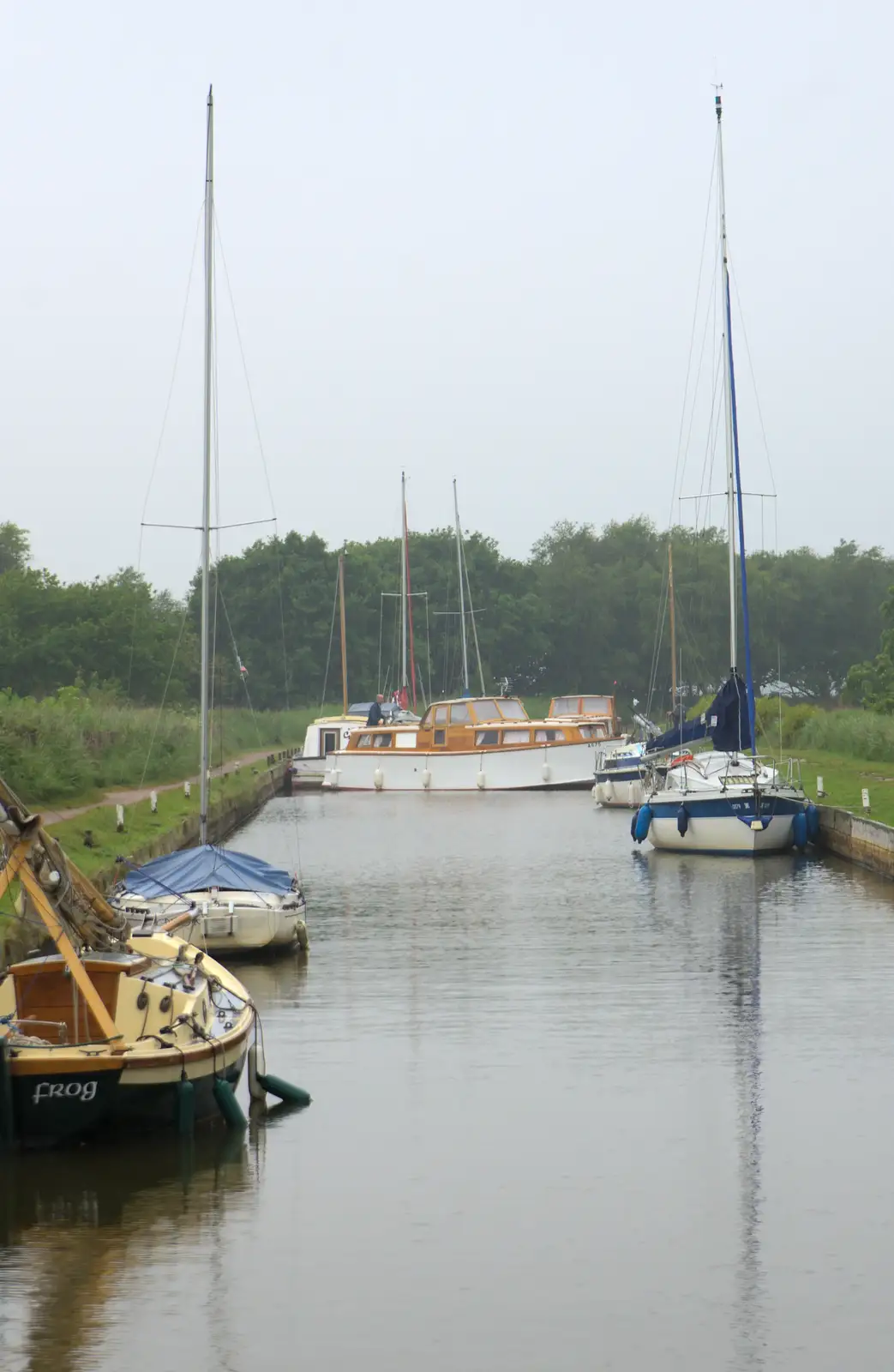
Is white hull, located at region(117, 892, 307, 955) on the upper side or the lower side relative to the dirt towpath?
lower

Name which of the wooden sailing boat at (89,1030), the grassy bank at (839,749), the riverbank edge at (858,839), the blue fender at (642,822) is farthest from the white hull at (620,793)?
the wooden sailing boat at (89,1030)

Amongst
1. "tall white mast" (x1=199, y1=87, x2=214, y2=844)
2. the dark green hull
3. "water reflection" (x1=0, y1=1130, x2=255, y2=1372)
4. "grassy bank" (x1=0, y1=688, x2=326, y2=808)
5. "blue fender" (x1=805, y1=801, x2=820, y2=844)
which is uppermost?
"tall white mast" (x1=199, y1=87, x2=214, y2=844)

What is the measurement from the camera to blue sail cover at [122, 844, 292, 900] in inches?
1026

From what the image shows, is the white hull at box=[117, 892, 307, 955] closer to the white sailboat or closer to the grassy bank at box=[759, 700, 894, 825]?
the white sailboat

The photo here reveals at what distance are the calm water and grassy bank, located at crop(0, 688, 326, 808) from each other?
11001 millimetres

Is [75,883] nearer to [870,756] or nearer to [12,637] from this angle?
[870,756]

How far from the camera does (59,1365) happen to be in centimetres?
1127

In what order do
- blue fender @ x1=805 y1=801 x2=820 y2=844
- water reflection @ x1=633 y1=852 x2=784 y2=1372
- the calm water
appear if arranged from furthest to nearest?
blue fender @ x1=805 y1=801 x2=820 y2=844, water reflection @ x1=633 y1=852 x2=784 y2=1372, the calm water

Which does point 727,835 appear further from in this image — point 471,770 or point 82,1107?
point 82,1107

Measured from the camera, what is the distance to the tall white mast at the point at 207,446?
2930 cm

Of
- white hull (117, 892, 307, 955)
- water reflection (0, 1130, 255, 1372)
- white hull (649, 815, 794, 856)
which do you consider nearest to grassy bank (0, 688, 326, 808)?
white hull (117, 892, 307, 955)

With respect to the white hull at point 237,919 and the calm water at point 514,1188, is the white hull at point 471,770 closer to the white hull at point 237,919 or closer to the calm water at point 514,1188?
the calm water at point 514,1188

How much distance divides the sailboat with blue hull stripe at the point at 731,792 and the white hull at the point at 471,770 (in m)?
19.5

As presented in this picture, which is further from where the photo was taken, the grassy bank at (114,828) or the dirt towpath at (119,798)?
the dirt towpath at (119,798)
